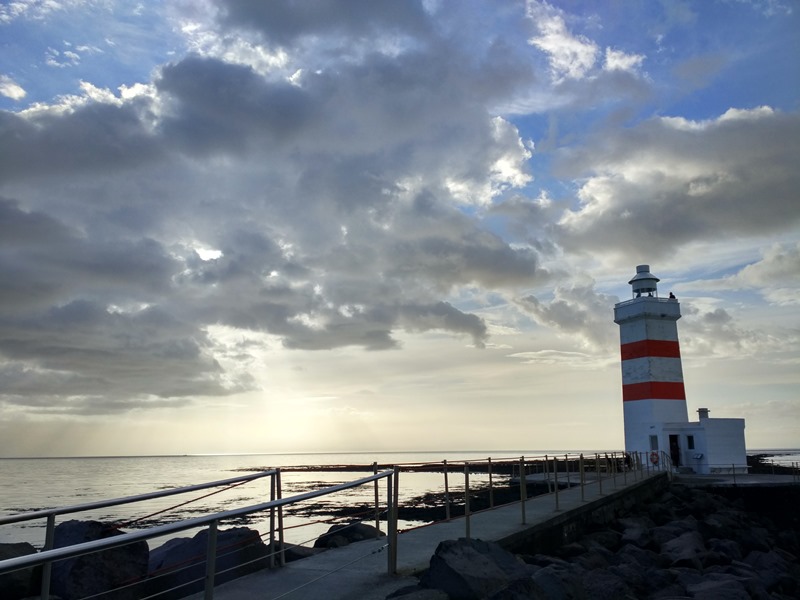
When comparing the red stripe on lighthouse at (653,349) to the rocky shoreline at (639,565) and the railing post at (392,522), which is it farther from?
the railing post at (392,522)

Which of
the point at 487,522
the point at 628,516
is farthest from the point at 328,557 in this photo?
the point at 628,516

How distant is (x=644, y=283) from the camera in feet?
91.1

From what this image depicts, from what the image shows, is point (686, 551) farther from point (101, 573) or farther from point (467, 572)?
point (101, 573)

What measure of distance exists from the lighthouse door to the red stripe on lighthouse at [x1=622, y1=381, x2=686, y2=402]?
165 cm

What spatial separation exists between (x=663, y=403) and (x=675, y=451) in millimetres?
2039

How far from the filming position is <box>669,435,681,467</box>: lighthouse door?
2584 cm

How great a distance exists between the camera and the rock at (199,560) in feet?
24.2

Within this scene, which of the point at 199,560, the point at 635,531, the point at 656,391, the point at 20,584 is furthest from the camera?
the point at 656,391

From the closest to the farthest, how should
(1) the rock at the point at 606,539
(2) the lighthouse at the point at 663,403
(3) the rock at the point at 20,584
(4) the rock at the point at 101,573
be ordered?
(3) the rock at the point at 20,584, (4) the rock at the point at 101,573, (1) the rock at the point at 606,539, (2) the lighthouse at the point at 663,403

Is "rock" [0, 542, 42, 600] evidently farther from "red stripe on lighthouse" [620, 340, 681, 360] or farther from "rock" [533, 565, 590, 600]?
"red stripe on lighthouse" [620, 340, 681, 360]

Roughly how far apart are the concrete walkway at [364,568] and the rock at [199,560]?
Answer: 2.64 feet

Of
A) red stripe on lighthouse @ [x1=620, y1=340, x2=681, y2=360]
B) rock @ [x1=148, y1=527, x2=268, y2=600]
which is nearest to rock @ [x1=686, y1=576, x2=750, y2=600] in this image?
rock @ [x1=148, y1=527, x2=268, y2=600]

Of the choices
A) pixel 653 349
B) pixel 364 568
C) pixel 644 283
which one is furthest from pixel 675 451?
pixel 364 568

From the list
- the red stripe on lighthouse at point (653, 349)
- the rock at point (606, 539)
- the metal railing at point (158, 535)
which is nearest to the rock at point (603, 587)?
the metal railing at point (158, 535)
